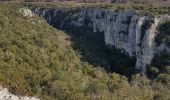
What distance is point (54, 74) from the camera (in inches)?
2891

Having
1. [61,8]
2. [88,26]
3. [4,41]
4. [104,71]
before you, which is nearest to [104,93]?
[4,41]

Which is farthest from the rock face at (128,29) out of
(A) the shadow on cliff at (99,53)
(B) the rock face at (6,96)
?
(B) the rock face at (6,96)

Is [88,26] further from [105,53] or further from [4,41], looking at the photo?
[4,41]

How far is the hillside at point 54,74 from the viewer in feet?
214

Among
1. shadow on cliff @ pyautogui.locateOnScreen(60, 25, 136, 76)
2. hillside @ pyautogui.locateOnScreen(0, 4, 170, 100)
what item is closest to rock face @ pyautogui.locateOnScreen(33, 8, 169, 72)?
shadow on cliff @ pyautogui.locateOnScreen(60, 25, 136, 76)

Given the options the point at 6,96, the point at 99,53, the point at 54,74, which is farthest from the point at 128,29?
the point at 6,96

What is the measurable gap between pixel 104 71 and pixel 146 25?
1211 cm

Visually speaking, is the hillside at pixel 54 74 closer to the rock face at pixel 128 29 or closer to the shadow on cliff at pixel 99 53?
the shadow on cliff at pixel 99 53

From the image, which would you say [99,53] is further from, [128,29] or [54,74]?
[54,74]

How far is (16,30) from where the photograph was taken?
92.0 metres

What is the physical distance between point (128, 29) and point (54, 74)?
33683 millimetres

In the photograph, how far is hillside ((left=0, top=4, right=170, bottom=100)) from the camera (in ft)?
214

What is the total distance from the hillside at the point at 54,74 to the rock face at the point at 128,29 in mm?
6056

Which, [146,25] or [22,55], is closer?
[22,55]
